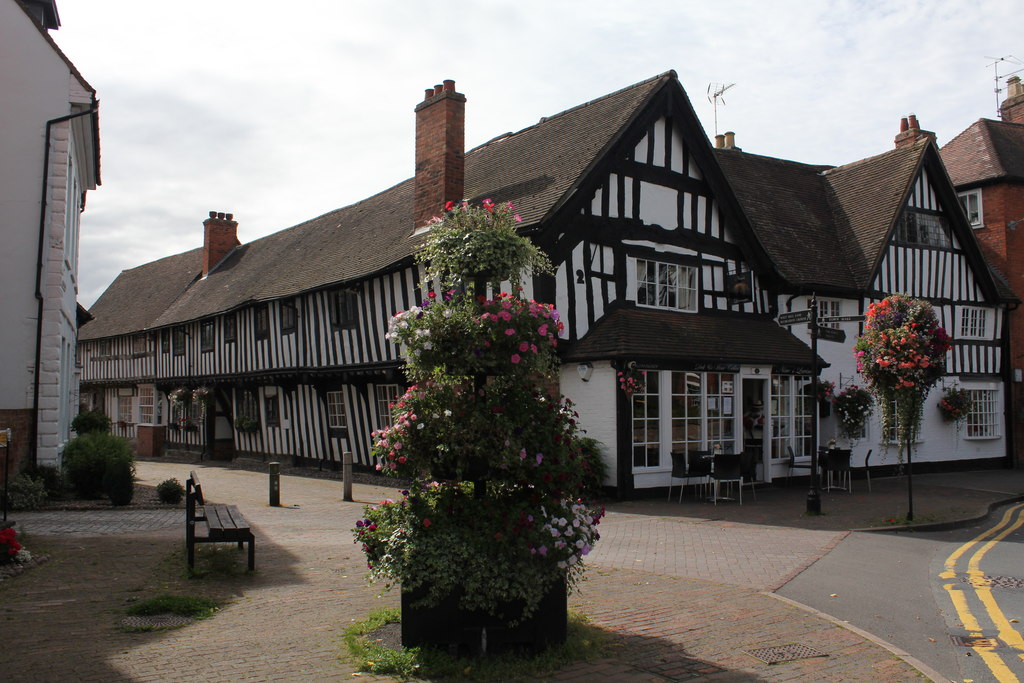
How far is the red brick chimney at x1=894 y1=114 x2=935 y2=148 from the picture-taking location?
2400 centimetres

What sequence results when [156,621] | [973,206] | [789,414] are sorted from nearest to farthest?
[156,621], [789,414], [973,206]

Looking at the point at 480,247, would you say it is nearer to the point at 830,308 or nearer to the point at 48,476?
the point at 48,476

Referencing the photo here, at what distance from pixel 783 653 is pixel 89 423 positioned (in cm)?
1833

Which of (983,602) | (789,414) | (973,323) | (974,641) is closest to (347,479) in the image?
(789,414)

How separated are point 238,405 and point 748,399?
16.7 m

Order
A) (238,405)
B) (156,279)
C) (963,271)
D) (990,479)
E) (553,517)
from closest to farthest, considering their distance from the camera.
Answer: (553,517), (990,479), (963,271), (238,405), (156,279)

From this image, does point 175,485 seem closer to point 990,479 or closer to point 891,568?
point 891,568

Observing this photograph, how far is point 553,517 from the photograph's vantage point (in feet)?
18.7

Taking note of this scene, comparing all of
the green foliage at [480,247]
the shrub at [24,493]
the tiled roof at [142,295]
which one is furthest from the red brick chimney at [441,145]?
the tiled roof at [142,295]

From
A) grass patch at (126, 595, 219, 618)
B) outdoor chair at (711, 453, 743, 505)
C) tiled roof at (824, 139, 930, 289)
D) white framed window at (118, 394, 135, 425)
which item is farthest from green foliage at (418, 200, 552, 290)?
white framed window at (118, 394, 135, 425)

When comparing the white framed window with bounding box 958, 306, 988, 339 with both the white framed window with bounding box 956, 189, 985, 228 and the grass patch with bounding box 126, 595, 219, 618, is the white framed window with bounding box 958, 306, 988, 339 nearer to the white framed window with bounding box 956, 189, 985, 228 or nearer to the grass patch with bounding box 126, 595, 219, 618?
the white framed window with bounding box 956, 189, 985, 228

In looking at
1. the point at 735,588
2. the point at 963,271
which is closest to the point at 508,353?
the point at 735,588

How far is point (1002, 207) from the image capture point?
956 inches

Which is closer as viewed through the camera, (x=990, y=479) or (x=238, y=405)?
(x=990, y=479)
